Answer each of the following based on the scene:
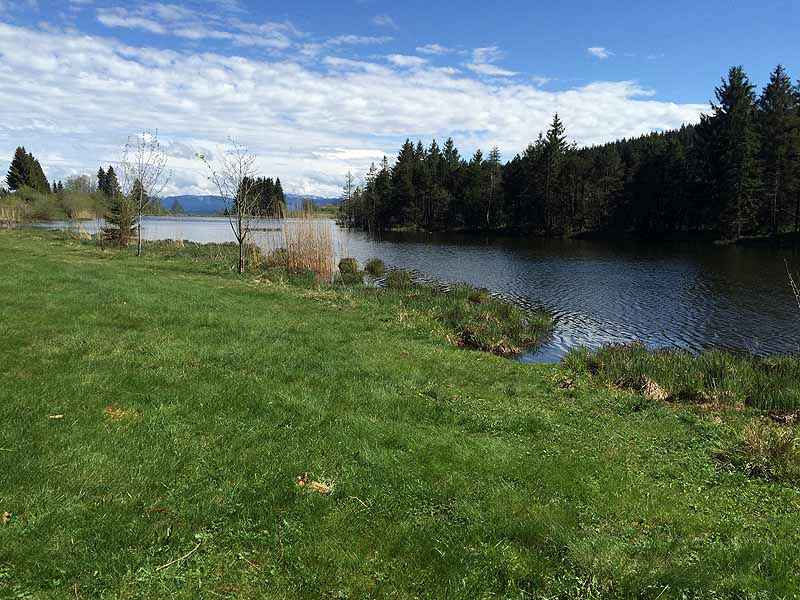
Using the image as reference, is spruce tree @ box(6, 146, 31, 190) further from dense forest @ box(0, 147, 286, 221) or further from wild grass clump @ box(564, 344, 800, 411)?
wild grass clump @ box(564, 344, 800, 411)

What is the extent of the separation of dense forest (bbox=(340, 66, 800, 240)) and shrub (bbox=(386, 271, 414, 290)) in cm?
4009

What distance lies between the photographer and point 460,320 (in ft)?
52.0

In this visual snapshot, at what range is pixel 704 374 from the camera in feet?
35.7

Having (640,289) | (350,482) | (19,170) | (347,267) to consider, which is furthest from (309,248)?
(19,170)

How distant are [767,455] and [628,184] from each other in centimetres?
6838

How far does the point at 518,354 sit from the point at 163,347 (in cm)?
907

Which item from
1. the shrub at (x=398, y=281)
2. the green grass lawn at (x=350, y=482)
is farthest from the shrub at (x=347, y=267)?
the green grass lawn at (x=350, y=482)

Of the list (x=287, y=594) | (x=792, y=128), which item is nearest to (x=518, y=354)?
(x=287, y=594)

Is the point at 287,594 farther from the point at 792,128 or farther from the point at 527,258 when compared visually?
the point at 792,128

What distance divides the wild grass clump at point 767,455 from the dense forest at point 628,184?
171 feet

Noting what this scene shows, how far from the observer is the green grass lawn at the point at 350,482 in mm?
3621

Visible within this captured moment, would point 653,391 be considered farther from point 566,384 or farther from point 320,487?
point 320,487

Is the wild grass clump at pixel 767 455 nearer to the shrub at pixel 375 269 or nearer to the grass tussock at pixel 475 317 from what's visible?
the grass tussock at pixel 475 317

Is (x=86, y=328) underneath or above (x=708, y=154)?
underneath
